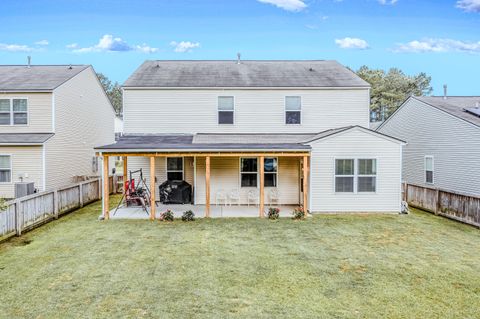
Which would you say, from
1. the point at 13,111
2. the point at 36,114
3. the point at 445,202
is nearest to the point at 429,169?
the point at 445,202

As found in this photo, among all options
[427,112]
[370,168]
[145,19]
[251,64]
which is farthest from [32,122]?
[145,19]

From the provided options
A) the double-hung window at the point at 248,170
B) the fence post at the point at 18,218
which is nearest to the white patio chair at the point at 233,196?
the double-hung window at the point at 248,170

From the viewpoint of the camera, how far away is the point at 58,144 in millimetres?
16875

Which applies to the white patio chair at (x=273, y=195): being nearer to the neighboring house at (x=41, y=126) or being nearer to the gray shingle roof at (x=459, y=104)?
the gray shingle roof at (x=459, y=104)

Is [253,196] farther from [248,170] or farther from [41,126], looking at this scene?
[41,126]

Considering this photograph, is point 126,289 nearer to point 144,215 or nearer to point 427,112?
point 144,215

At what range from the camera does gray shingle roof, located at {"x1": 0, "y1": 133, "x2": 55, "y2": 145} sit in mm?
15273

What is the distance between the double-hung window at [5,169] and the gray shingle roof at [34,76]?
3.31 m

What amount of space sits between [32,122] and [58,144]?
155cm

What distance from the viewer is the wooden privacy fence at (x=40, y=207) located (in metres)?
9.07

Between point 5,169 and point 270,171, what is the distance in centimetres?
1260

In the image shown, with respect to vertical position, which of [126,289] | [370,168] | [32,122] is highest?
[32,122]

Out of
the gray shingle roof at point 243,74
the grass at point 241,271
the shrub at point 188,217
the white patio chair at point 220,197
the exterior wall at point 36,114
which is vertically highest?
the gray shingle roof at point 243,74

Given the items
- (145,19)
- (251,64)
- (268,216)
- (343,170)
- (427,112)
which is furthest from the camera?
(145,19)
